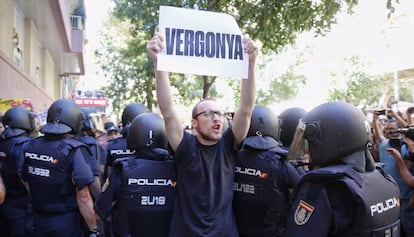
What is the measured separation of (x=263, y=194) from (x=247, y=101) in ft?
2.60

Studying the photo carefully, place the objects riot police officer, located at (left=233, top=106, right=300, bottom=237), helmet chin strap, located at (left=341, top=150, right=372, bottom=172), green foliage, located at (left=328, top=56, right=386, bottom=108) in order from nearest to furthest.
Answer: helmet chin strap, located at (left=341, top=150, right=372, bottom=172), riot police officer, located at (left=233, top=106, right=300, bottom=237), green foliage, located at (left=328, top=56, right=386, bottom=108)

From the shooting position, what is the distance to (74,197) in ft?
14.4

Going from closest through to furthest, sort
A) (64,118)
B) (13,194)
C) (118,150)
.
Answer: (64,118) < (13,194) < (118,150)

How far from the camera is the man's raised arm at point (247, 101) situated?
3.41 metres

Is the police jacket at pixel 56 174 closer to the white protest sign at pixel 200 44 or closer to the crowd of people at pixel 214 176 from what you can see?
the crowd of people at pixel 214 176

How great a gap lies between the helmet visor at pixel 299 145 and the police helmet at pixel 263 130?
114 centimetres

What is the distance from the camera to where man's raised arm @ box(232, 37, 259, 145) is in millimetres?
3406

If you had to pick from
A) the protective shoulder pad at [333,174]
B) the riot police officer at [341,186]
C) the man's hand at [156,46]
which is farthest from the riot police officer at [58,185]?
the protective shoulder pad at [333,174]

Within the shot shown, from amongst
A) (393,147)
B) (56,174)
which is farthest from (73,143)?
(393,147)

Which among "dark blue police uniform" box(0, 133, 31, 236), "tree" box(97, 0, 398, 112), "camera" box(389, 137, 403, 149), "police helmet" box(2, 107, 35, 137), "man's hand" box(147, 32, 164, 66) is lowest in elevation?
"dark blue police uniform" box(0, 133, 31, 236)

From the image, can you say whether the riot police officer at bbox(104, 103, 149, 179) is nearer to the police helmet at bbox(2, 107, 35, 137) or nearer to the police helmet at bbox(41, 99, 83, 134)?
the police helmet at bbox(41, 99, 83, 134)

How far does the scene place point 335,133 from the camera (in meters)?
2.37

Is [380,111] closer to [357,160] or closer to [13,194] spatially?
[357,160]

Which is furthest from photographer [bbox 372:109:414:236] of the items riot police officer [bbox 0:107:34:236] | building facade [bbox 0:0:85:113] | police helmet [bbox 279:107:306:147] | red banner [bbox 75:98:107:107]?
red banner [bbox 75:98:107:107]
